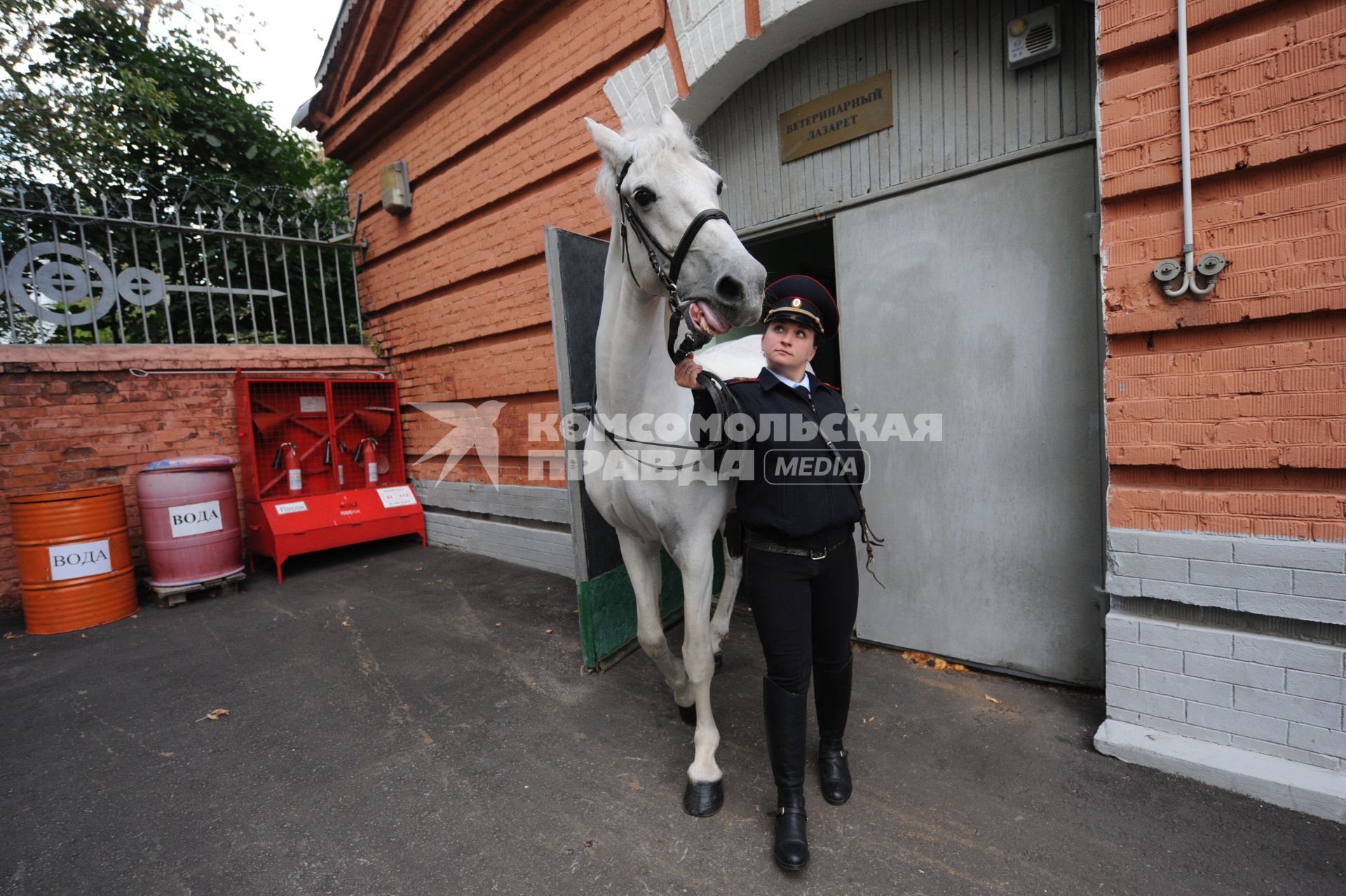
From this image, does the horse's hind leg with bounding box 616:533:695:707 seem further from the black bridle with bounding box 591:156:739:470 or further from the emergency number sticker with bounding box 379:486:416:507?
the emergency number sticker with bounding box 379:486:416:507

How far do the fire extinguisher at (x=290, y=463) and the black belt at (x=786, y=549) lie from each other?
542 centimetres

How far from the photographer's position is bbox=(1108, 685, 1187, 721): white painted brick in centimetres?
217

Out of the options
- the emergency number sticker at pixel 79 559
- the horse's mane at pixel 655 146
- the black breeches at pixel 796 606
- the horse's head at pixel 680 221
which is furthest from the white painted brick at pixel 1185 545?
the emergency number sticker at pixel 79 559

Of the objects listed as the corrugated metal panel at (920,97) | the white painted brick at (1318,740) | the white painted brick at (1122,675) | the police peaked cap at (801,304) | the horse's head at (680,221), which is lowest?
the white painted brick at (1318,740)

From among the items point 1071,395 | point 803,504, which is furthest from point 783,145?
point 803,504

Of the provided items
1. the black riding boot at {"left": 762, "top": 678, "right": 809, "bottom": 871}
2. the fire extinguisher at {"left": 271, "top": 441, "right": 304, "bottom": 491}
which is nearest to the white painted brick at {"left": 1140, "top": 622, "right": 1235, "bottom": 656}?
the black riding boot at {"left": 762, "top": 678, "right": 809, "bottom": 871}

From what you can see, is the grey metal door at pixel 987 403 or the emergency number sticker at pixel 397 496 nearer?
the grey metal door at pixel 987 403

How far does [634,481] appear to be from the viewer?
7.14ft

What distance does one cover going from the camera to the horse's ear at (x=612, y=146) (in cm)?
191

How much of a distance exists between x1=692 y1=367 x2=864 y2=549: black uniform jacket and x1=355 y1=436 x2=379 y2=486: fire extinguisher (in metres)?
5.37

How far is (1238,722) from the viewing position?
207 cm

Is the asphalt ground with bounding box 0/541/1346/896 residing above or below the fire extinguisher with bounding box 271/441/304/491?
below

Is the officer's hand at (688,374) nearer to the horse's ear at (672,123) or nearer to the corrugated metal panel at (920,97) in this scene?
→ the horse's ear at (672,123)

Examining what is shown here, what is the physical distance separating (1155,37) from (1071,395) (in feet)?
4.57
